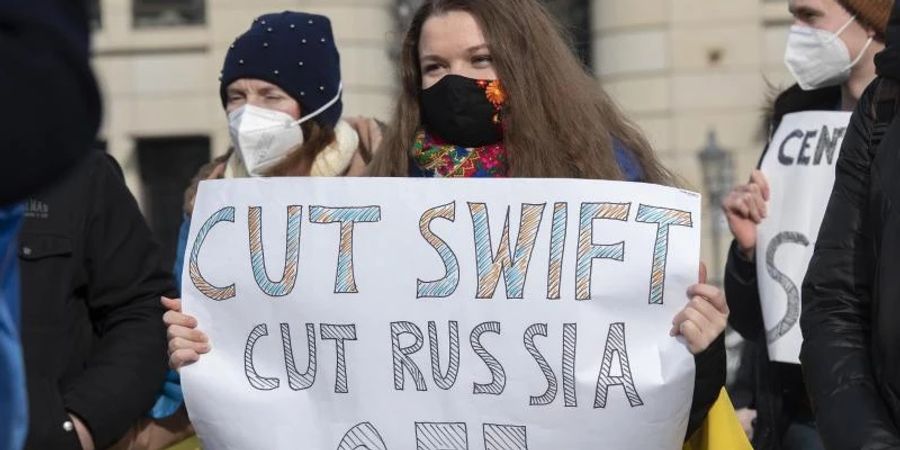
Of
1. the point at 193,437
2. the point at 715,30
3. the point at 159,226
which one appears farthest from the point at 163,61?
the point at 193,437

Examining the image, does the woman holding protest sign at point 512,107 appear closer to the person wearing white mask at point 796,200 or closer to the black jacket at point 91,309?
the black jacket at point 91,309

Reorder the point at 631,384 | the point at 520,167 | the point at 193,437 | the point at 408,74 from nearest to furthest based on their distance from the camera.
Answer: the point at 631,384
the point at 520,167
the point at 408,74
the point at 193,437

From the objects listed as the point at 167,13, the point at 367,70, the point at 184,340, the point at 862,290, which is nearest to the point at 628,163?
the point at 862,290

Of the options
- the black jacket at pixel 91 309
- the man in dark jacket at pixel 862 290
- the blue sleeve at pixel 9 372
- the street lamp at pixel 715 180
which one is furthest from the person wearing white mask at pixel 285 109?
the street lamp at pixel 715 180

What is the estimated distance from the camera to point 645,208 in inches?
107

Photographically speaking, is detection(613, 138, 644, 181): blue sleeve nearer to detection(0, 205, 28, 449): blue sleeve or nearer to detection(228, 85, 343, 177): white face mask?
detection(228, 85, 343, 177): white face mask

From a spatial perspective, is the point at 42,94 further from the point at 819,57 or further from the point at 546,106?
the point at 819,57

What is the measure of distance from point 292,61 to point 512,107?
1.03m

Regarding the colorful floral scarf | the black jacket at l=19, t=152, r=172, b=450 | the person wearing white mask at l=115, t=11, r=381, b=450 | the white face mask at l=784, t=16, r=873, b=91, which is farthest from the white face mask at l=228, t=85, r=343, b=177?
the white face mask at l=784, t=16, r=873, b=91

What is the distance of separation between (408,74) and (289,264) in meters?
0.51

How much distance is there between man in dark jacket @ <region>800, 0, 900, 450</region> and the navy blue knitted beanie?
59.6 inches

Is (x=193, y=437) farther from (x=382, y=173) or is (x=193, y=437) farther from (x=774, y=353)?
(x=774, y=353)

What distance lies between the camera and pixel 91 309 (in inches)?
128

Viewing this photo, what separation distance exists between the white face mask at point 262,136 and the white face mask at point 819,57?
1109mm
